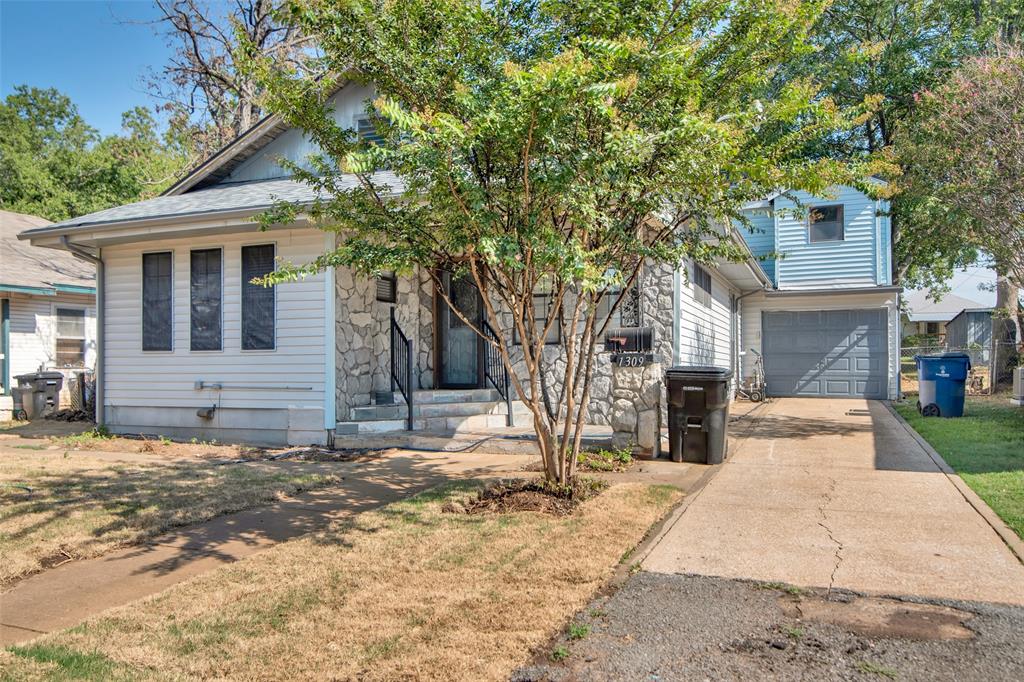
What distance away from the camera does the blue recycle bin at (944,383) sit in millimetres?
12977

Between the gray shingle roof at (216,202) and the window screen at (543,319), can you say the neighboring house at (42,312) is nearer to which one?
the gray shingle roof at (216,202)

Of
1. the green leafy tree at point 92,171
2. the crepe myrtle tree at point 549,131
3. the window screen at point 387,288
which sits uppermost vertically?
the green leafy tree at point 92,171

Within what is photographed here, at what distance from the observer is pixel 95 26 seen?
18.4m

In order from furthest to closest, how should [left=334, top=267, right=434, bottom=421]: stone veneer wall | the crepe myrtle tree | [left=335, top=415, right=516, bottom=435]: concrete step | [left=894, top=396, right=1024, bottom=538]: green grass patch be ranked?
[left=334, top=267, right=434, bottom=421]: stone veneer wall → [left=335, top=415, right=516, bottom=435]: concrete step → [left=894, top=396, right=1024, bottom=538]: green grass patch → the crepe myrtle tree

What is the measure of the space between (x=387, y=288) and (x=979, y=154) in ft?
31.3

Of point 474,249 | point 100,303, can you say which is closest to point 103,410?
point 100,303

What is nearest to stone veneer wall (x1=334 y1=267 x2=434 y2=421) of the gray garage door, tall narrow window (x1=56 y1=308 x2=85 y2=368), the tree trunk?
tall narrow window (x1=56 y1=308 x2=85 y2=368)

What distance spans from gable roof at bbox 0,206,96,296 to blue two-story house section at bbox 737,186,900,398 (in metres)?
16.9

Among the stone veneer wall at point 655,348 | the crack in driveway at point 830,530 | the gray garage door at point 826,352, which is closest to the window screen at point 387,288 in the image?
the stone veneer wall at point 655,348

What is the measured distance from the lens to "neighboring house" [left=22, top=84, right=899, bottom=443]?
32.7ft

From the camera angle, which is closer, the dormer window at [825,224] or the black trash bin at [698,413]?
the black trash bin at [698,413]

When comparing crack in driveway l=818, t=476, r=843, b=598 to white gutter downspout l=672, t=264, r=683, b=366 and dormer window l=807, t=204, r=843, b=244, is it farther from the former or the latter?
dormer window l=807, t=204, r=843, b=244

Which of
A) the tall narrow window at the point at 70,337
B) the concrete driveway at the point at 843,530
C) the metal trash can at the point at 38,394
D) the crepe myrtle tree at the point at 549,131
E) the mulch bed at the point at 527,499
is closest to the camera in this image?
the concrete driveway at the point at 843,530

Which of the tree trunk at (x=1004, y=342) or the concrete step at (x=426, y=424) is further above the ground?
the tree trunk at (x=1004, y=342)
